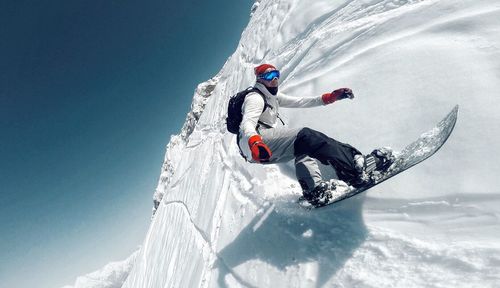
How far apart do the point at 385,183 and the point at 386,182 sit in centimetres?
2

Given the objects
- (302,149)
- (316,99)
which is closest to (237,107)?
(302,149)

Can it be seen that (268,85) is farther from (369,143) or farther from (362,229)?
(362,229)

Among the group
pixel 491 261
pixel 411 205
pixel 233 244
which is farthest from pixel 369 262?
pixel 233 244

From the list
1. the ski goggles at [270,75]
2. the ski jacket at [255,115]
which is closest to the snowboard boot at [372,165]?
the ski jacket at [255,115]

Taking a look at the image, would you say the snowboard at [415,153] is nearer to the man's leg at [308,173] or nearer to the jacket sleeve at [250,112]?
the man's leg at [308,173]

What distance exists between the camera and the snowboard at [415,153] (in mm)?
Result: 3350

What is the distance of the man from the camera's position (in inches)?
141

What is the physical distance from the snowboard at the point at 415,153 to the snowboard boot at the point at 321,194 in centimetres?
5

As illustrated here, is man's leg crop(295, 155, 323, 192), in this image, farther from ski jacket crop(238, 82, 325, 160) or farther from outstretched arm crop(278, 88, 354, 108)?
outstretched arm crop(278, 88, 354, 108)

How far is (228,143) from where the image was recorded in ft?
29.0

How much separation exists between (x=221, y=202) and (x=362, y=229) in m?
3.84

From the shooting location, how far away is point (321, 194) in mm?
3684

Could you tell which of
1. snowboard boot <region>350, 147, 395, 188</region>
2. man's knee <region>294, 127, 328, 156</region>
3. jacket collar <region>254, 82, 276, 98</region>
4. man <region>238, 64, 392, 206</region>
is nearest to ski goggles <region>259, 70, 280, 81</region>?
man <region>238, 64, 392, 206</region>

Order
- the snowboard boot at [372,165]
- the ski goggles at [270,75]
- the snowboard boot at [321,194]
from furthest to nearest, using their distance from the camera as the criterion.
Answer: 1. the ski goggles at [270,75]
2. the snowboard boot at [321,194]
3. the snowboard boot at [372,165]
